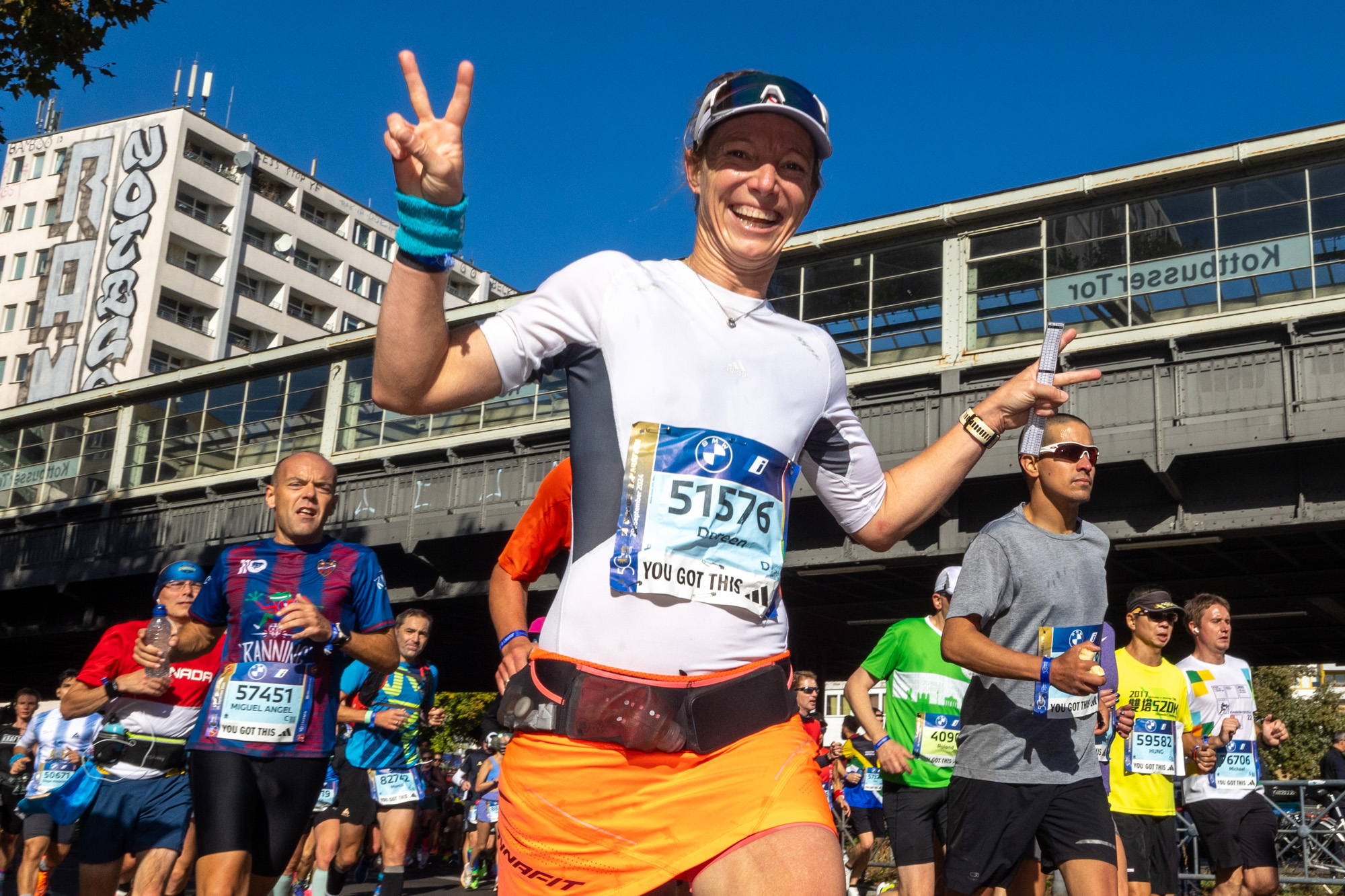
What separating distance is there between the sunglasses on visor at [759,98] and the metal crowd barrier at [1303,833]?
11.7 metres

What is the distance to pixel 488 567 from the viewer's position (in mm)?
27469

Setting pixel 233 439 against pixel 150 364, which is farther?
pixel 150 364

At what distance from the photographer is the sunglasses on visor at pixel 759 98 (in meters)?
2.66

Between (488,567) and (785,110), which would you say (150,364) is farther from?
(785,110)

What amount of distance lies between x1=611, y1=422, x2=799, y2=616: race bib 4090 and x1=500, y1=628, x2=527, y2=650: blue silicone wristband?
66.1 inches

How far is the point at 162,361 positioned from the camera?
68375 mm

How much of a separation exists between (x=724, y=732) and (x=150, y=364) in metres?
70.5

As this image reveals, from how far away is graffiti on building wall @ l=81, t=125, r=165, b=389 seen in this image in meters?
66.5

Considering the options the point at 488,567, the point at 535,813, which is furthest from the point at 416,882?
the point at 535,813

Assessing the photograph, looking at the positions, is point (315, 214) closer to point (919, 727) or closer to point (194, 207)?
point (194, 207)

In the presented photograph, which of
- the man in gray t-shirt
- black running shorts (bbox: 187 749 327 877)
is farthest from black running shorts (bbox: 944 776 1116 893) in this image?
black running shorts (bbox: 187 749 327 877)

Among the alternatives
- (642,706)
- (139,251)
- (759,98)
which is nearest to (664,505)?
(642,706)

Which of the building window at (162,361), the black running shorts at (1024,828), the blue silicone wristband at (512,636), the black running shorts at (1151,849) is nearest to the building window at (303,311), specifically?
the building window at (162,361)

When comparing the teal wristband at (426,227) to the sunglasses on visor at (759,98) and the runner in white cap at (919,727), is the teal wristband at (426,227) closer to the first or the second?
the sunglasses on visor at (759,98)
